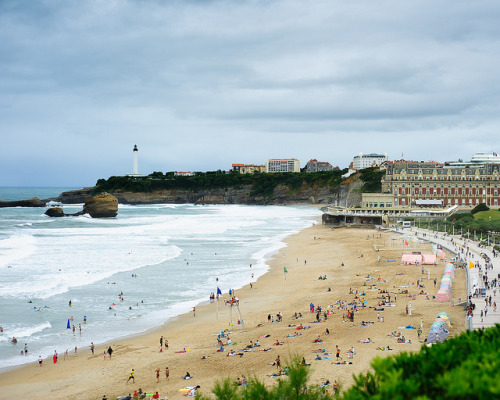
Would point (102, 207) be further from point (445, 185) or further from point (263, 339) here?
point (263, 339)

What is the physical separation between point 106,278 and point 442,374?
1244 inches

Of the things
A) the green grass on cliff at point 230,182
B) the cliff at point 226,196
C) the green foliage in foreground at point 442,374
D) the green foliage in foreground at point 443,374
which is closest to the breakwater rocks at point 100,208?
the cliff at point 226,196

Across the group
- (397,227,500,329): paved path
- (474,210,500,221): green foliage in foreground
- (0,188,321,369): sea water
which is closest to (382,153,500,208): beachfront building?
(474,210,500,221): green foliage in foreground

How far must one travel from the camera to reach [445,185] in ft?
283

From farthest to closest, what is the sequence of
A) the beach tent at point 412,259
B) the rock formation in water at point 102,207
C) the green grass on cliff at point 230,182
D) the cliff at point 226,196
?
the green grass on cliff at point 230,182 → the cliff at point 226,196 → the rock formation in water at point 102,207 → the beach tent at point 412,259

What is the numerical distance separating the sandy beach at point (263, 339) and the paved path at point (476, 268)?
84 centimetres

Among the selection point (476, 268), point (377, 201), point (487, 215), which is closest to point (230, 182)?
point (377, 201)

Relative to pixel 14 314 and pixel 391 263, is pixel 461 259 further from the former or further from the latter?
pixel 14 314

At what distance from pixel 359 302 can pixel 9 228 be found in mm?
60501

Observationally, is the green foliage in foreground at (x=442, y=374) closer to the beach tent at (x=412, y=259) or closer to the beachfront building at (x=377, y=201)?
the beach tent at (x=412, y=259)

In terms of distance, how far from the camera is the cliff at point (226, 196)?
146 m

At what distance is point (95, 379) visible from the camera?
19406 mm

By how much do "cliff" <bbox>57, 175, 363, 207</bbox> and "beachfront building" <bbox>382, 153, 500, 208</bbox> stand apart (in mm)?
49446

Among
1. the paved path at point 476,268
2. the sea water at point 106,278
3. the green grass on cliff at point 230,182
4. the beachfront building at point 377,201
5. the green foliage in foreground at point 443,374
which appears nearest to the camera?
the green foliage in foreground at point 443,374
